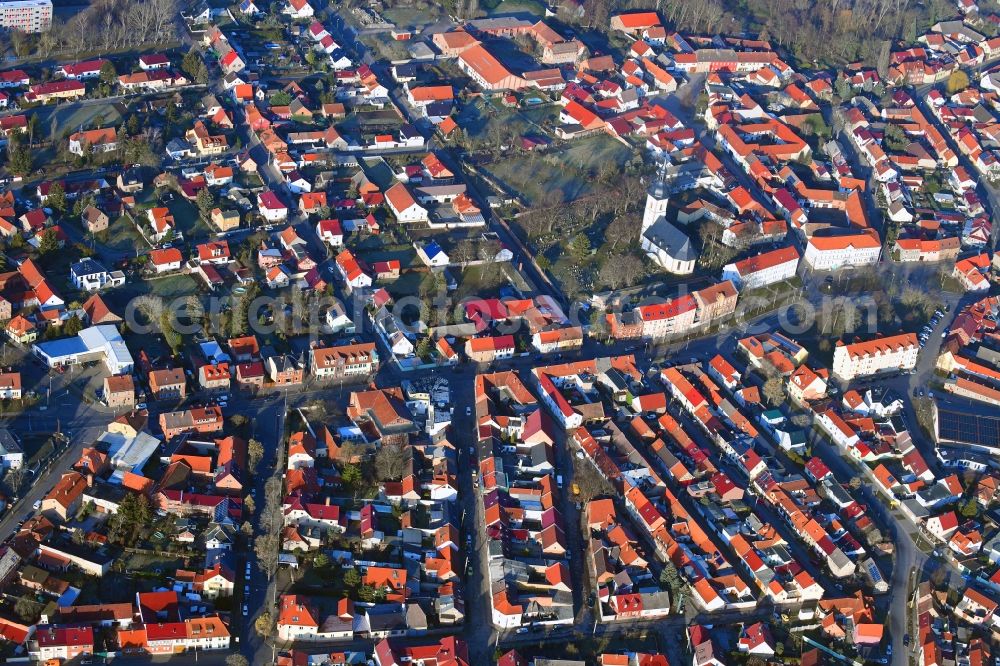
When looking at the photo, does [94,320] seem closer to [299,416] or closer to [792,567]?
[299,416]

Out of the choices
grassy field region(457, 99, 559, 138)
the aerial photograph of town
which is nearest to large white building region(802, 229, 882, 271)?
the aerial photograph of town

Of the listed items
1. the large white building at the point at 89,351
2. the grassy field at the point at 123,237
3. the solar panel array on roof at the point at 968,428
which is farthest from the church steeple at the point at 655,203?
the large white building at the point at 89,351

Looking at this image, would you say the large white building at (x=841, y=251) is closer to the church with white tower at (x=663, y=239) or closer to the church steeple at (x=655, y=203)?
the church with white tower at (x=663, y=239)

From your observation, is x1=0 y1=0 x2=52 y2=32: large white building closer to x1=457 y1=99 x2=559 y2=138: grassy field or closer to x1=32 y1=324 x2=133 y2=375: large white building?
x1=457 y1=99 x2=559 y2=138: grassy field

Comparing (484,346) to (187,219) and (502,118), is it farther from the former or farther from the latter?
(502,118)

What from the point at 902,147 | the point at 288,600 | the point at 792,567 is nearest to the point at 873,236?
the point at 902,147

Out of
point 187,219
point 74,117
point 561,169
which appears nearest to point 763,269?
point 561,169

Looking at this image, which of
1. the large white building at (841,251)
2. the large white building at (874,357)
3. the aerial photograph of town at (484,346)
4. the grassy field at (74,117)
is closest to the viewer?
the aerial photograph of town at (484,346)
